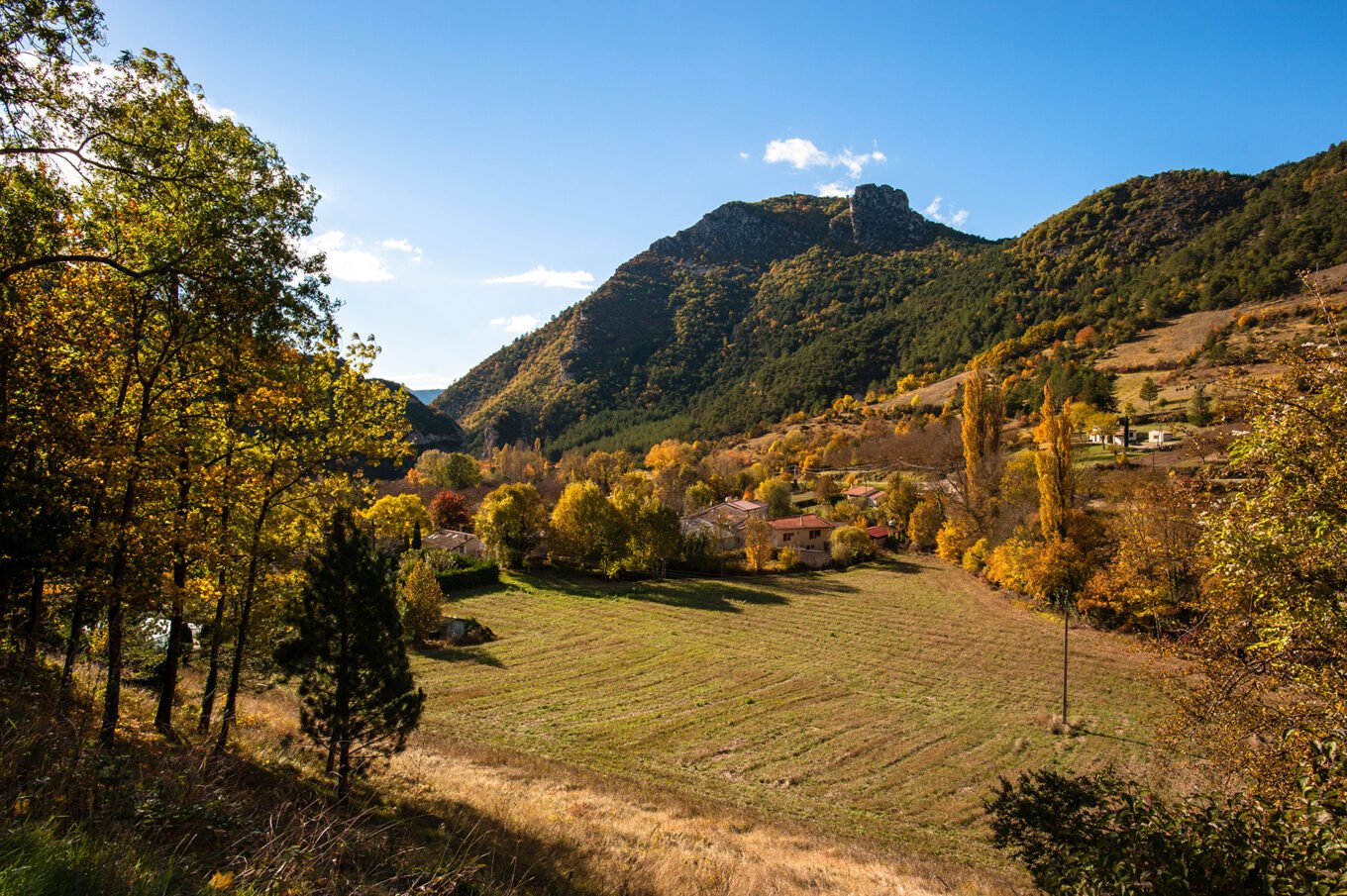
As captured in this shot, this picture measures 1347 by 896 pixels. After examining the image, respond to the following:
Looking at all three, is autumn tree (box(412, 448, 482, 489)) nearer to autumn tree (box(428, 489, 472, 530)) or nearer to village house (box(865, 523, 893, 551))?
autumn tree (box(428, 489, 472, 530))

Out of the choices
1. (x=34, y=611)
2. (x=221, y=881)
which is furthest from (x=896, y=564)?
(x=221, y=881)

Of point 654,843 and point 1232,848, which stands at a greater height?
point 1232,848

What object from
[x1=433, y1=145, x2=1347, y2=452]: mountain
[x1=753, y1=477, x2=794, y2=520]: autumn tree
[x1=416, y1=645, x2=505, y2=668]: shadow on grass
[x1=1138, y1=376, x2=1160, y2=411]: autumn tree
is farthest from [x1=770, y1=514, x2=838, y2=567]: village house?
[x1=433, y1=145, x2=1347, y2=452]: mountain

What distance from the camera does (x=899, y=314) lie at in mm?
165375

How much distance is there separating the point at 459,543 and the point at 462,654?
86.3 ft

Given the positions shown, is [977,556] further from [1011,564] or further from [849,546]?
[849,546]

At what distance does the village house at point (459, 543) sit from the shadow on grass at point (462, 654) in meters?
21.7

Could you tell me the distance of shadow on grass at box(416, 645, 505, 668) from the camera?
1192 inches

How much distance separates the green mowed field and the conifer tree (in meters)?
8.86

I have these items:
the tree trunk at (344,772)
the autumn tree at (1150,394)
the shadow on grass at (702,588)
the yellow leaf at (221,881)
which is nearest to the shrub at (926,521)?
the shadow on grass at (702,588)

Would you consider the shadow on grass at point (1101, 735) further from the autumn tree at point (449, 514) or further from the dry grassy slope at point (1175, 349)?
the dry grassy slope at point (1175, 349)

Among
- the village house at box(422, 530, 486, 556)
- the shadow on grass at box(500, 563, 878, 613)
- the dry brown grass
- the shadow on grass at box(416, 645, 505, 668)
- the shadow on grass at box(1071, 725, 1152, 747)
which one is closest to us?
the dry brown grass

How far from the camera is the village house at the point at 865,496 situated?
68.5 meters

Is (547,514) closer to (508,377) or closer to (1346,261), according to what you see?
(1346,261)
